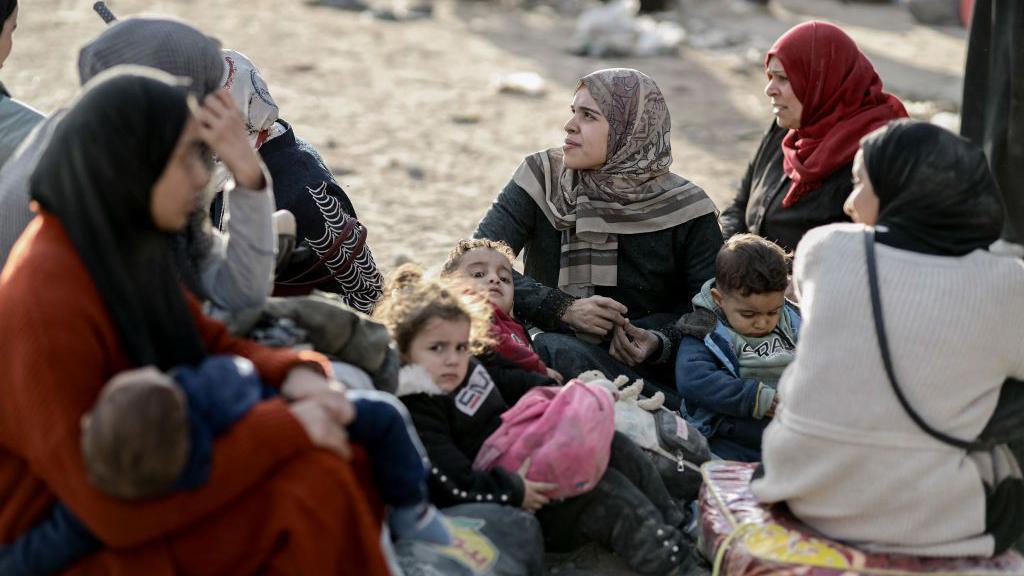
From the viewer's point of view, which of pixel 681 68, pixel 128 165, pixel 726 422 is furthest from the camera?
pixel 681 68

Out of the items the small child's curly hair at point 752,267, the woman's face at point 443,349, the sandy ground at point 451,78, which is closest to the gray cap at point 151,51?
the woman's face at point 443,349

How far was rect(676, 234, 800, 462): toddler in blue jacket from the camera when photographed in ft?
13.0

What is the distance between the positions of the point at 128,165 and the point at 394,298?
1.13 m

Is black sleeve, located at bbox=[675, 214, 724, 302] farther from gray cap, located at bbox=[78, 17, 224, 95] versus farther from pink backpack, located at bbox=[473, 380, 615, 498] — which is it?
gray cap, located at bbox=[78, 17, 224, 95]

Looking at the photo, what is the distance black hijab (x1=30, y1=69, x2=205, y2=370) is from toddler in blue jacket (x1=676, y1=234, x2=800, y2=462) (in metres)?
1.85

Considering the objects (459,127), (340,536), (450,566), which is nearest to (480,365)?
(450,566)

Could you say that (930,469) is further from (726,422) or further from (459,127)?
(459,127)

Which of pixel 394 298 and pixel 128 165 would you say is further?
pixel 394 298

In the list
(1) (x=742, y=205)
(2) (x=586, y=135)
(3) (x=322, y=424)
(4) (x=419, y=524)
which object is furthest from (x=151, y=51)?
(1) (x=742, y=205)

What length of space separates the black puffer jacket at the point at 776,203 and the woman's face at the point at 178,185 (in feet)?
8.60

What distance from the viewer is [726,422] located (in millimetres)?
4082

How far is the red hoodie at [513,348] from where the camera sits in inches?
156

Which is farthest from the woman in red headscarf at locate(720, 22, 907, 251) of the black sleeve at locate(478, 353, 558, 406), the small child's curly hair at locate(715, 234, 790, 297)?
the black sleeve at locate(478, 353, 558, 406)

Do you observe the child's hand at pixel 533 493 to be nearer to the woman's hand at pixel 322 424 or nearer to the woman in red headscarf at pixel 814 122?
the woman's hand at pixel 322 424
